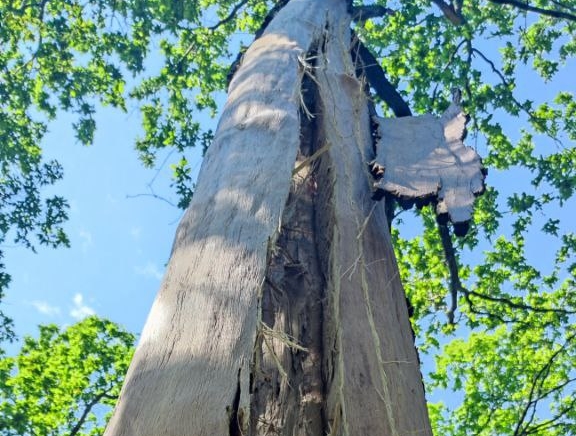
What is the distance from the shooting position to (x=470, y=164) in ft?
9.55

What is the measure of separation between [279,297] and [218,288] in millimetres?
753

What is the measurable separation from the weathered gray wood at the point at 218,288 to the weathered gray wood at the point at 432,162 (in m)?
0.61

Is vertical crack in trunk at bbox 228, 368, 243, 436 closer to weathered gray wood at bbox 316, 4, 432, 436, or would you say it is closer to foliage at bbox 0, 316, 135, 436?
weathered gray wood at bbox 316, 4, 432, 436

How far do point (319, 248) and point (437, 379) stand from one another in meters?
9.36

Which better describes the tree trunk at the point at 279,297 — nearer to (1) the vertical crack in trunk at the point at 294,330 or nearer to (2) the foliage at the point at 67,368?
(1) the vertical crack in trunk at the point at 294,330

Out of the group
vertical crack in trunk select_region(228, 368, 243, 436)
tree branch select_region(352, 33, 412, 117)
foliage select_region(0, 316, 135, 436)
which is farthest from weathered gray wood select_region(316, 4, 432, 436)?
foliage select_region(0, 316, 135, 436)

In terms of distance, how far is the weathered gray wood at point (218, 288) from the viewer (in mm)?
1243

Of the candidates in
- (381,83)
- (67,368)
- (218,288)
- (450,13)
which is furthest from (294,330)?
(67,368)

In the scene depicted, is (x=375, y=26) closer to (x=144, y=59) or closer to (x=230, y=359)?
(x=144, y=59)

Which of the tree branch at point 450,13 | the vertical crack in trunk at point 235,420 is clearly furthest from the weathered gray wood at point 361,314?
the tree branch at point 450,13

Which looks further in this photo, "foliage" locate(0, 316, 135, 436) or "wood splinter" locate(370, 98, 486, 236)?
"foliage" locate(0, 316, 135, 436)

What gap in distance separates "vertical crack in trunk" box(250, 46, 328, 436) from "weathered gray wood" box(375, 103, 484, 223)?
16.2 inches

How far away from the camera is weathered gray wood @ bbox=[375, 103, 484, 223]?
2721 mm

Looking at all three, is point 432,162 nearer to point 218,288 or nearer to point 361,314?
point 361,314
